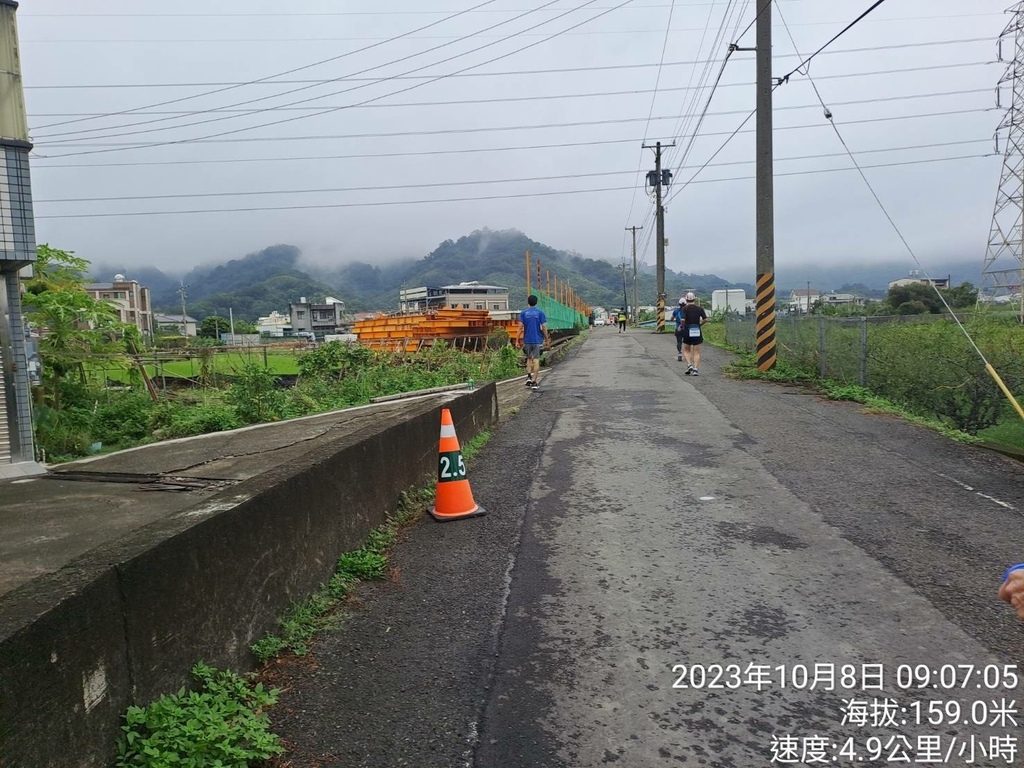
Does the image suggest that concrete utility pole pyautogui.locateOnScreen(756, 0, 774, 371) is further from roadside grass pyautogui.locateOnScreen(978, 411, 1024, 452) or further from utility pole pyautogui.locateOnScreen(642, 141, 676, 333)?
utility pole pyautogui.locateOnScreen(642, 141, 676, 333)

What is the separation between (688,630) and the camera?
3.69 meters

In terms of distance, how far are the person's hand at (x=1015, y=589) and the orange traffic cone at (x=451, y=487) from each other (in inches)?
158

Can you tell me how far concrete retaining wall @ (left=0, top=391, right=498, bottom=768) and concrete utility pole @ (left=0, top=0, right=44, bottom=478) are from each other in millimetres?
4055

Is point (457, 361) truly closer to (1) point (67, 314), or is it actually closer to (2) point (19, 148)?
(1) point (67, 314)

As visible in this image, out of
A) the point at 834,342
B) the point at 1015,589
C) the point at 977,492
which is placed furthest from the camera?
the point at 834,342

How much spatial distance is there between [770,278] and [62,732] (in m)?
15.9

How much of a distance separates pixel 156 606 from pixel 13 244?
540 cm

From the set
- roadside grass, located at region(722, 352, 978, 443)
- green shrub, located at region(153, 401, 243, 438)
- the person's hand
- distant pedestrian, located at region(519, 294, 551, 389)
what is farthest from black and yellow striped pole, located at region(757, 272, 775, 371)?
the person's hand

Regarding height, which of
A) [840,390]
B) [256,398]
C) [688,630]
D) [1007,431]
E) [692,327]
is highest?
[692,327]

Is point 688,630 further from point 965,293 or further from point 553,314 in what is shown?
point 965,293

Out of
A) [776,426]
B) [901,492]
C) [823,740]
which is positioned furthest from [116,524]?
[776,426]

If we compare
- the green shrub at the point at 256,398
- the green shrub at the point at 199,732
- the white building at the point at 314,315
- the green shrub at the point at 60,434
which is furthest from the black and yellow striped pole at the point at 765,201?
the white building at the point at 314,315

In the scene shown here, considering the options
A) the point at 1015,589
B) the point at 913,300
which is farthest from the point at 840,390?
the point at 913,300

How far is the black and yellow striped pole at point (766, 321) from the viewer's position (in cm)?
1545
